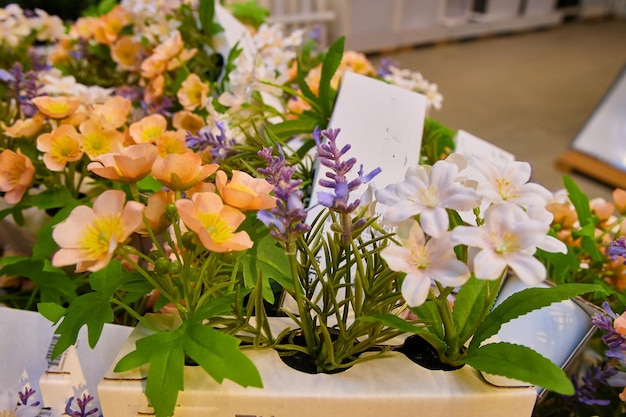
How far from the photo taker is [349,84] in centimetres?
80

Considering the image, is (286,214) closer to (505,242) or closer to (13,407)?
(505,242)

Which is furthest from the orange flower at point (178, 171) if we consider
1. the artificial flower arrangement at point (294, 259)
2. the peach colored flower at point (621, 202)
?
the peach colored flower at point (621, 202)

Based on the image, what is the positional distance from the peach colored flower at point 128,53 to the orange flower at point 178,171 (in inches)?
29.7

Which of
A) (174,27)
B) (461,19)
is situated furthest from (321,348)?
(461,19)

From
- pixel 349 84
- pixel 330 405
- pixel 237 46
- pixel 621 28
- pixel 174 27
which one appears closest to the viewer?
pixel 330 405

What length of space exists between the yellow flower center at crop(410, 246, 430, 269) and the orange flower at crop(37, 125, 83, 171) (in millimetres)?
470

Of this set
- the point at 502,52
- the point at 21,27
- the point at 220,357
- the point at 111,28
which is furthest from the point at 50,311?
the point at 502,52

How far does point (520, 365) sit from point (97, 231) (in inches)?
13.5

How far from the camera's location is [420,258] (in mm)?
396

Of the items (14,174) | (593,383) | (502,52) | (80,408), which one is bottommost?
(502,52)

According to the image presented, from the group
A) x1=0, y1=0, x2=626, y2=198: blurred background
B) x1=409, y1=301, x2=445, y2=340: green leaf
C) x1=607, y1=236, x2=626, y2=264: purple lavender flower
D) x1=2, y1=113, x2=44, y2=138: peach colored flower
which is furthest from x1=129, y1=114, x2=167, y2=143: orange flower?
x1=0, y1=0, x2=626, y2=198: blurred background

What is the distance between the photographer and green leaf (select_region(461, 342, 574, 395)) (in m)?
0.39

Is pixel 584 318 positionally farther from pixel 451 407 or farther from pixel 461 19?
pixel 461 19

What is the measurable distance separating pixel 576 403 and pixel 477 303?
1.19ft
